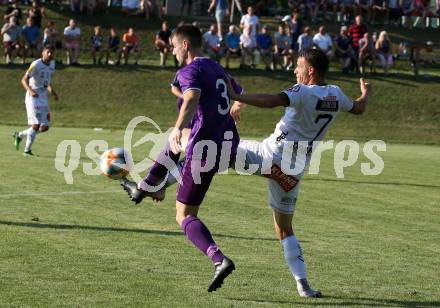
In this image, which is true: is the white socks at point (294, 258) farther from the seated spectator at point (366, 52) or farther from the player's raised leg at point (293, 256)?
the seated spectator at point (366, 52)

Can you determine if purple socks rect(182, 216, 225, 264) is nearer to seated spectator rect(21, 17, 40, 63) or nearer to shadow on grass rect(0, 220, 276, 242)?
shadow on grass rect(0, 220, 276, 242)

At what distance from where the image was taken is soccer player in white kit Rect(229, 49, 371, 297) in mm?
7816

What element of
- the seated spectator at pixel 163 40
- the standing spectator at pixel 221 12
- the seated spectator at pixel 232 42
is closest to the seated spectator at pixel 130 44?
the seated spectator at pixel 163 40

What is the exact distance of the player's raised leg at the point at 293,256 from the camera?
783 cm

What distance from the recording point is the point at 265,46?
36719 mm

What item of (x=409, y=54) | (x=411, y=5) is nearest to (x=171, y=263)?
(x=409, y=54)

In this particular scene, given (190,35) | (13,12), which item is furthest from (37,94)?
(13,12)

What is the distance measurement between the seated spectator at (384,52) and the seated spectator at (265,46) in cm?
430

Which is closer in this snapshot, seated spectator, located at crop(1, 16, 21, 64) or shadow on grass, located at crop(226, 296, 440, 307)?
shadow on grass, located at crop(226, 296, 440, 307)

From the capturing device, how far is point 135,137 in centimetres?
2891

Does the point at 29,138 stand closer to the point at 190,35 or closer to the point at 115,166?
the point at 115,166

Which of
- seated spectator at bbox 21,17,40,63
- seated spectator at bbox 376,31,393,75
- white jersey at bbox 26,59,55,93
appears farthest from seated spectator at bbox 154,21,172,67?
white jersey at bbox 26,59,55,93

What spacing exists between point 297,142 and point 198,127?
2.83 ft

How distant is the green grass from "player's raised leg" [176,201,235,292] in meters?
0.22
